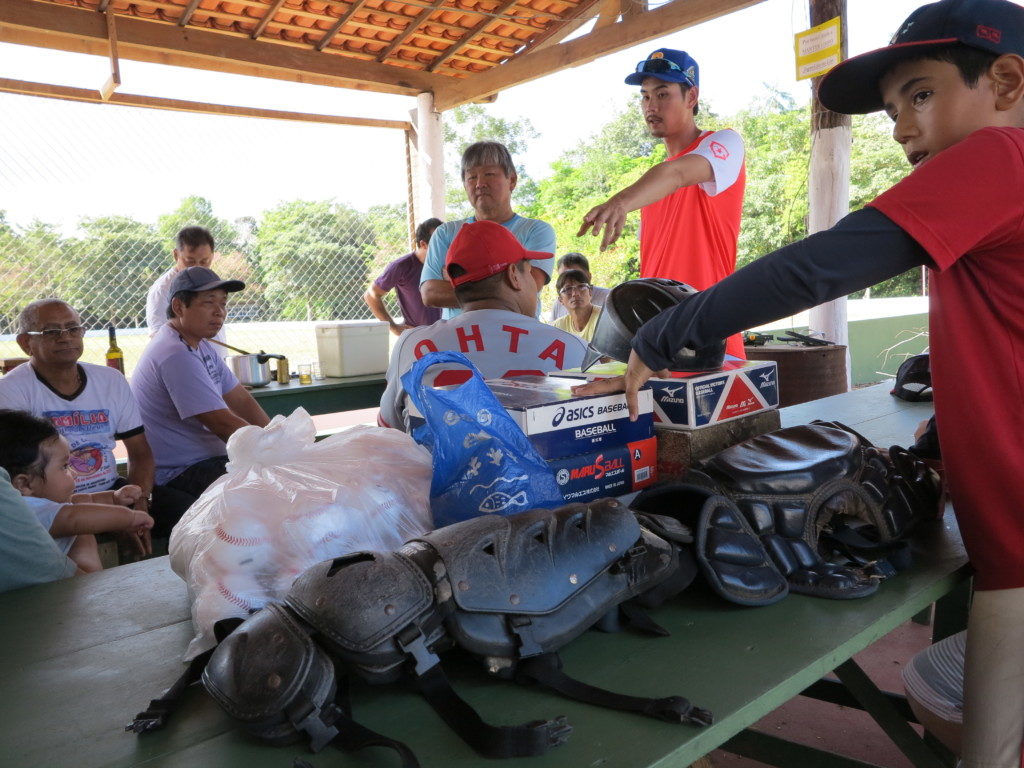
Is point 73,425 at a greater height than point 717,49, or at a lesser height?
lesser

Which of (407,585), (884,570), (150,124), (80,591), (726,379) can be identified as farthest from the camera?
(150,124)

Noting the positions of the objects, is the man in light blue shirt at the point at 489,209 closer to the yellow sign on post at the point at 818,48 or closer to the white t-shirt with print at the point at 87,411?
the white t-shirt with print at the point at 87,411

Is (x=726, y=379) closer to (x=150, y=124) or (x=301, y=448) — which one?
(x=301, y=448)

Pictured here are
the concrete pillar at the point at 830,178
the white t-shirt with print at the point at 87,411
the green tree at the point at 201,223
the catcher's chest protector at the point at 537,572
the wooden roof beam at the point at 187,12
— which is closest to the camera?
the catcher's chest protector at the point at 537,572

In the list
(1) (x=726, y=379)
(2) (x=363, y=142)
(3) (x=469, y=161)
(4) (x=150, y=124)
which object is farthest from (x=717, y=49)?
(1) (x=726, y=379)

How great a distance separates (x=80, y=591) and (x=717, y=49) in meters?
35.3

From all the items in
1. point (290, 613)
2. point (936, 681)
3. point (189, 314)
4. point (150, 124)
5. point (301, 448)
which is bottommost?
point (936, 681)

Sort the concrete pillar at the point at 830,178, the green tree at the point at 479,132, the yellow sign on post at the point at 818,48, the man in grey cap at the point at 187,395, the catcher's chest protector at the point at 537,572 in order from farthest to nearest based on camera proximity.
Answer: the green tree at the point at 479,132 → the concrete pillar at the point at 830,178 → the yellow sign on post at the point at 818,48 → the man in grey cap at the point at 187,395 → the catcher's chest protector at the point at 537,572

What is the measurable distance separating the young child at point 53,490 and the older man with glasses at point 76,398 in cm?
67

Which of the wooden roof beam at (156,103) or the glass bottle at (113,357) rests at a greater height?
the wooden roof beam at (156,103)

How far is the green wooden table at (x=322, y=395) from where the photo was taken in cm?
476

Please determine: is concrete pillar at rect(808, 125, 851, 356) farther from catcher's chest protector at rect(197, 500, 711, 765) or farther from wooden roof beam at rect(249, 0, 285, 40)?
catcher's chest protector at rect(197, 500, 711, 765)

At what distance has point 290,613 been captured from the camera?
92 centimetres

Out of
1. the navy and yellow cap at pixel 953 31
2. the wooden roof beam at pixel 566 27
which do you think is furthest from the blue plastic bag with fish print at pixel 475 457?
the wooden roof beam at pixel 566 27
